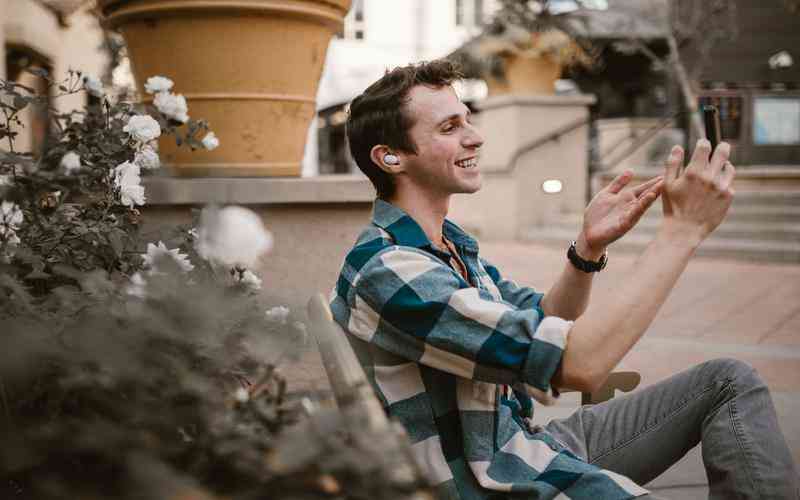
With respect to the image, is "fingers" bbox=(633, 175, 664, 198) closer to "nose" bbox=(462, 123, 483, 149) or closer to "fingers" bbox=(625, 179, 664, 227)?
"fingers" bbox=(625, 179, 664, 227)

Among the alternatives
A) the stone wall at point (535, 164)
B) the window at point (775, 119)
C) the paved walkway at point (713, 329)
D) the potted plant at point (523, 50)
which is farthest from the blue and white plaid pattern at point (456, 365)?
the window at point (775, 119)

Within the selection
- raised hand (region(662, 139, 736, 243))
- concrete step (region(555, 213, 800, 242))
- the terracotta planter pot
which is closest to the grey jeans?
raised hand (region(662, 139, 736, 243))

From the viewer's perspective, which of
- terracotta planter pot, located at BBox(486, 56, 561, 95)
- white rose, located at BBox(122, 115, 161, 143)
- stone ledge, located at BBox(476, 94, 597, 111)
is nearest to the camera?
white rose, located at BBox(122, 115, 161, 143)

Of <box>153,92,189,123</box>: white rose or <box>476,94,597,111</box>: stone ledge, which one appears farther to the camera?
<box>476,94,597,111</box>: stone ledge

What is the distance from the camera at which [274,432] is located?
937mm

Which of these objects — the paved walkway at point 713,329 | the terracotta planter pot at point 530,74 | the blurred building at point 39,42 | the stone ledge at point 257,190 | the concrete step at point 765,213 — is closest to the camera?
the stone ledge at point 257,190

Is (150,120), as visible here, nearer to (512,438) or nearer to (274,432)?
(512,438)

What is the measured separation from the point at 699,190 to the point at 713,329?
433cm

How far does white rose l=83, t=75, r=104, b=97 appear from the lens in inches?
87.0

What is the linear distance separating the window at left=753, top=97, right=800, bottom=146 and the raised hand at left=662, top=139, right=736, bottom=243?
44.9 feet

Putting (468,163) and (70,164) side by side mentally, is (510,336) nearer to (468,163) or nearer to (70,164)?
(468,163)

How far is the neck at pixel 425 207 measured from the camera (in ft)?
6.31

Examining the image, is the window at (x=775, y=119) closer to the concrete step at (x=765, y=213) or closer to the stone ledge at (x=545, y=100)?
the stone ledge at (x=545, y=100)

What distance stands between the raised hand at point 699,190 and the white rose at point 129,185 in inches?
43.5
